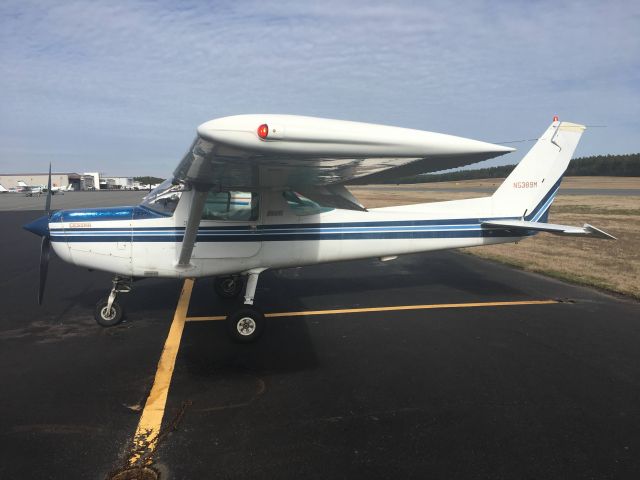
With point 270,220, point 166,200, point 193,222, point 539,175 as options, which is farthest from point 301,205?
point 539,175

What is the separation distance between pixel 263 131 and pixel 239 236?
9.86 ft

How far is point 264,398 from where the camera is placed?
3.71m

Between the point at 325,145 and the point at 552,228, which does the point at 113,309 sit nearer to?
the point at 325,145

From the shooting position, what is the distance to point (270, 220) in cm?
560

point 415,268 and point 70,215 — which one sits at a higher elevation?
point 70,215

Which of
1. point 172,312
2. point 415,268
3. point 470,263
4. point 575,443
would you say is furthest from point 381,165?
point 470,263

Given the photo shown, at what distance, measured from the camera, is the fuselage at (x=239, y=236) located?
5.29m

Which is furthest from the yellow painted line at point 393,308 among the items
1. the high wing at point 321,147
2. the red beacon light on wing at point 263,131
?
the red beacon light on wing at point 263,131

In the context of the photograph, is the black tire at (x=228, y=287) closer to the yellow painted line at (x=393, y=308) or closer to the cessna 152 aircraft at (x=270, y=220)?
the cessna 152 aircraft at (x=270, y=220)

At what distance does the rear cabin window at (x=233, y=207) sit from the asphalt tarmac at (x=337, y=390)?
4.71 feet

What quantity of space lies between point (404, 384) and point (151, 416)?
2175 mm

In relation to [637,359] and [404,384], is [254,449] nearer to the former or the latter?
[404,384]

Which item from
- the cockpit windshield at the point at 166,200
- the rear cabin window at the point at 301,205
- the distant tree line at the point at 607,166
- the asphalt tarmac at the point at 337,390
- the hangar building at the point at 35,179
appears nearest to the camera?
the asphalt tarmac at the point at 337,390

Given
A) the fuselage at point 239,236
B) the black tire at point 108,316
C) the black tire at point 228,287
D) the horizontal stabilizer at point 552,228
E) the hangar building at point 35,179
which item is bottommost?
the hangar building at point 35,179
